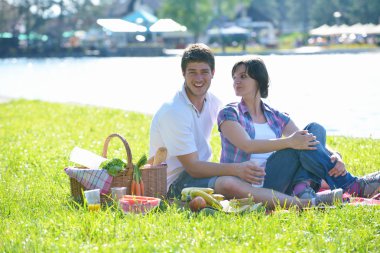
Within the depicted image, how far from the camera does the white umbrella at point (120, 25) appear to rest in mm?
78000

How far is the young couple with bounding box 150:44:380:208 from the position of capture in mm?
5977

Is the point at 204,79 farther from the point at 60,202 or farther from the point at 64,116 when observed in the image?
the point at 64,116

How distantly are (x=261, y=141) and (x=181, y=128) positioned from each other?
550 millimetres

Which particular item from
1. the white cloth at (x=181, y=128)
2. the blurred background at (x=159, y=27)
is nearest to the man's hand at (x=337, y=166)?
the white cloth at (x=181, y=128)

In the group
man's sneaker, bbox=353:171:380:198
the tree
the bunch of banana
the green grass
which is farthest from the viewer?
the tree

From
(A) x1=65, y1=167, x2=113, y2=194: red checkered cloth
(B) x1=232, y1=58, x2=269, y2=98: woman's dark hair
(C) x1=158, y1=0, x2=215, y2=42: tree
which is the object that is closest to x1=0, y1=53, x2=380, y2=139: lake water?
(B) x1=232, y1=58, x2=269, y2=98: woman's dark hair

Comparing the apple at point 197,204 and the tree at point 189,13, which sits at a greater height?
the tree at point 189,13

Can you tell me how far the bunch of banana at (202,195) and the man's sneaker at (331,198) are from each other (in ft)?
2.03

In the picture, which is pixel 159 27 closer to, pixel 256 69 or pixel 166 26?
pixel 166 26

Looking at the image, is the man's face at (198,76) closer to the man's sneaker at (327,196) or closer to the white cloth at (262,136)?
the white cloth at (262,136)

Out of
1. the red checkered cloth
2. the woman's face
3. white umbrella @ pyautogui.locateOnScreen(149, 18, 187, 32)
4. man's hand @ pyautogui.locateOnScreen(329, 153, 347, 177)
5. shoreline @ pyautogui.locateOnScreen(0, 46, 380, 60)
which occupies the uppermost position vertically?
white umbrella @ pyautogui.locateOnScreen(149, 18, 187, 32)

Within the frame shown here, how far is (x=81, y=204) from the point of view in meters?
6.18

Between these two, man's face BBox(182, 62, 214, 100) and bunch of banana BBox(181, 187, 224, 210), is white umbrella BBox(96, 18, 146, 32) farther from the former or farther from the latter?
bunch of banana BBox(181, 187, 224, 210)

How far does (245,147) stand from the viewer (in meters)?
6.14
